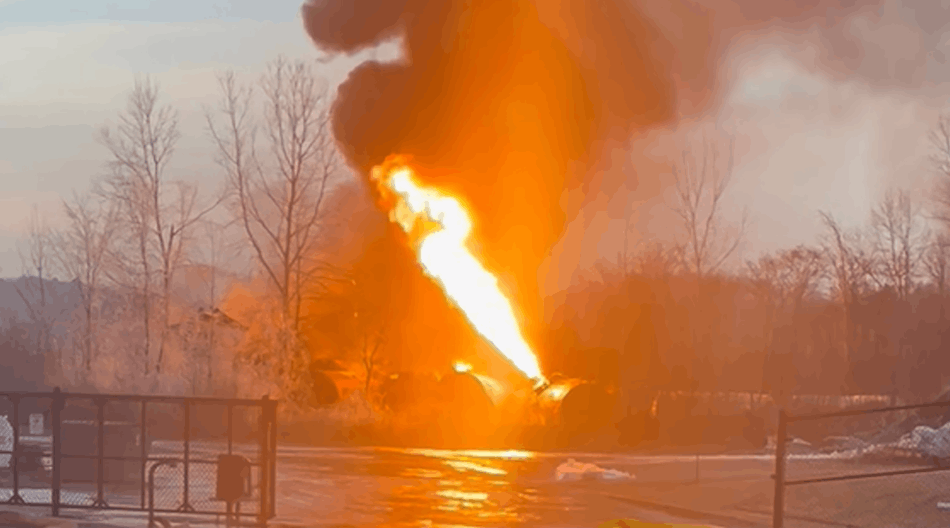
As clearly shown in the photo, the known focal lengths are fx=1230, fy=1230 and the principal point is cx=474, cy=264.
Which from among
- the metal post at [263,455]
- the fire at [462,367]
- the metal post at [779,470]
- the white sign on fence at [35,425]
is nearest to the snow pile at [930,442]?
the metal post at [779,470]

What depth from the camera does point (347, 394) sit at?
46.2m

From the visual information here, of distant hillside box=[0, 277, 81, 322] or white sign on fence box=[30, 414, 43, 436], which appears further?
Answer: distant hillside box=[0, 277, 81, 322]

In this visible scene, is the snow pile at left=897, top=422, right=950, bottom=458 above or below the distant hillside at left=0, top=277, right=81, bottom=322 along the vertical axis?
below

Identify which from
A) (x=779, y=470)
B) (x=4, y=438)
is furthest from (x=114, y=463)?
(x=779, y=470)

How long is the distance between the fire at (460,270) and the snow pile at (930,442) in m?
11.1

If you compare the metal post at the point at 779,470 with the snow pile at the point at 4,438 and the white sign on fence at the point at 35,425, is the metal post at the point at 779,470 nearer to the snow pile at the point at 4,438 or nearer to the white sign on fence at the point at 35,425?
the snow pile at the point at 4,438

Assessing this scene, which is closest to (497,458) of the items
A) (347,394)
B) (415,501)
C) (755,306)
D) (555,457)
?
(555,457)

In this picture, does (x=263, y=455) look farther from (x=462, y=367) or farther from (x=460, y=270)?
(x=462, y=367)

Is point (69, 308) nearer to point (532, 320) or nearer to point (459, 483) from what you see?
point (532, 320)

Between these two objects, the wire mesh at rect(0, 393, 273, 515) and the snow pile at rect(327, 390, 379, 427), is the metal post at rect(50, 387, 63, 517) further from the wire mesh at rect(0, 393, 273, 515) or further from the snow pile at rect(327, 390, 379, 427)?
the snow pile at rect(327, 390, 379, 427)

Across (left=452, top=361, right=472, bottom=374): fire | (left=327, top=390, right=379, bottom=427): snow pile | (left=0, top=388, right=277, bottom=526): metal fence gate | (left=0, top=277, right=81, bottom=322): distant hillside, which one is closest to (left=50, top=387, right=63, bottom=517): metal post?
(left=0, top=388, right=277, bottom=526): metal fence gate

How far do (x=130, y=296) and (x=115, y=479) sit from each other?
1193 inches

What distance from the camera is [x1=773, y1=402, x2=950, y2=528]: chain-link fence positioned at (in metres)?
18.8

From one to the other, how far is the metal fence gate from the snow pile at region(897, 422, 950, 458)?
15.1 metres
